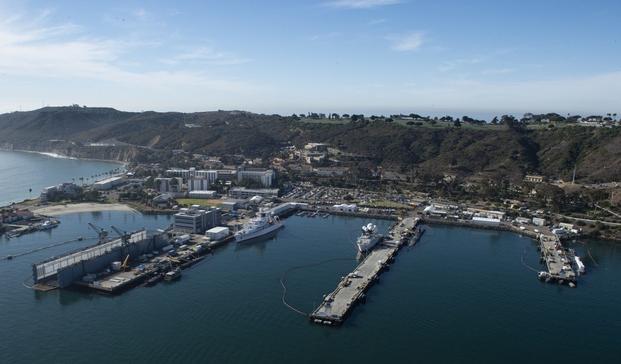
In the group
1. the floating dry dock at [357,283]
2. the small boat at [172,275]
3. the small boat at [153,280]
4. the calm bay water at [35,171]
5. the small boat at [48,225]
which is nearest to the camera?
the floating dry dock at [357,283]

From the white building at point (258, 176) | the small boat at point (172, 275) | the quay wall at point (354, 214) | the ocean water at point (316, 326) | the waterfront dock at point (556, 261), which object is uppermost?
the white building at point (258, 176)

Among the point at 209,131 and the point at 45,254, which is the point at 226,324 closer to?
the point at 45,254

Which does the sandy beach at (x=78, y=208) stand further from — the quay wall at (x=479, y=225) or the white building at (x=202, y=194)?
the quay wall at (x=479, y=225)

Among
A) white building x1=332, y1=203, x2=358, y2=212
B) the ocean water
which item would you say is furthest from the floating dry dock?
white building x1=332, y1=203, x2=358, y2=212

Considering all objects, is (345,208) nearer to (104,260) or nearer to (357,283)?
(357,283)

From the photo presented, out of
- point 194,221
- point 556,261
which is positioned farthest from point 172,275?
point 556,261

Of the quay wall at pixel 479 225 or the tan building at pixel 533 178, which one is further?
the tan building at pixel 533 178

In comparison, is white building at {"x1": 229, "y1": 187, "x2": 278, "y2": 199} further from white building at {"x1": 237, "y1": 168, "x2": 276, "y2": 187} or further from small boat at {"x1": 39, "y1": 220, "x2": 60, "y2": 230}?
small boat at {"x1": 39, "y1": 220, "x2": 60, "y2": 230}

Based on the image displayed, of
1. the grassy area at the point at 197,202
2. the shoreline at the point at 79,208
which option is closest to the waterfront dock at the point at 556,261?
the grassy area at the point at 197,202

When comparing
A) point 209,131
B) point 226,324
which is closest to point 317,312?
Answer: point 226,324

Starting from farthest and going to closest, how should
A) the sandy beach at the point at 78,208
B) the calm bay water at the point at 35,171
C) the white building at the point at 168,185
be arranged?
1. the calm bay water at the point at 35,171
2. the white building at the point at 168,185
3. the sandy beach at the point at 78,208
